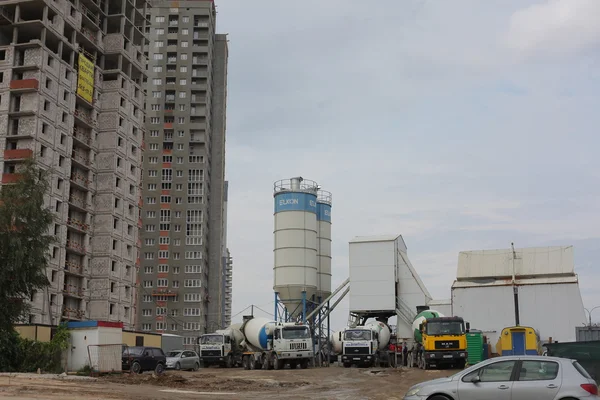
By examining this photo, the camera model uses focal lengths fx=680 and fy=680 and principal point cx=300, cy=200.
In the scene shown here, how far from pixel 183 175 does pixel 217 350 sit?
77.9m

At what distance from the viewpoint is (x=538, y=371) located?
15.4 meters

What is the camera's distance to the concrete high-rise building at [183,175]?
401 feet

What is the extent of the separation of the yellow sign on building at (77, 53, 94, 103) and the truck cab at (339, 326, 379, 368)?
44.8m

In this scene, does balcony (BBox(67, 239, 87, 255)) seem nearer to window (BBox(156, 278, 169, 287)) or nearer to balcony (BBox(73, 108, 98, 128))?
balcony (BBox(73, 108, 98, 128))

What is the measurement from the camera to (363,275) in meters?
59.3

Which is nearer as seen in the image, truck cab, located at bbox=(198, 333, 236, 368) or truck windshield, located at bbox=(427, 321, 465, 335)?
truck windshield, located at bbox=(427, 321, 465, 335)

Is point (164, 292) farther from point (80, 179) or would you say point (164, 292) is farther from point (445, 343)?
point (445, 343)

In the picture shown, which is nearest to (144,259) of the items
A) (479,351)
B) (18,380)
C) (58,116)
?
(58,116)

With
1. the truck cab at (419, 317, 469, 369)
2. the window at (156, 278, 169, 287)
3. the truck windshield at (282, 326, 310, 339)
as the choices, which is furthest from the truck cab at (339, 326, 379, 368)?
the window at (156, 278, 169, 287)

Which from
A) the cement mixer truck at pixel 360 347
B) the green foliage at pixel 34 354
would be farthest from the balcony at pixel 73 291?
the cement mixer truck at pixel 360 347

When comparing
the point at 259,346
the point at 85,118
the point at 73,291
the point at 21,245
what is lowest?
the point at 259,346

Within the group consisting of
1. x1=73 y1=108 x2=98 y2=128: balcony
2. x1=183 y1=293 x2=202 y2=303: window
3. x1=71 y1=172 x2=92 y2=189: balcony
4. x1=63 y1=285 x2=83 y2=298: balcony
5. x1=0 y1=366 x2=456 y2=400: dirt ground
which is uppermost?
x1=73 y1=108 x2=98 y2=128: balcony

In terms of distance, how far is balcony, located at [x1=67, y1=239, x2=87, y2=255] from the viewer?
73.2 meters

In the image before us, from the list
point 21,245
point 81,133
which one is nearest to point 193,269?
point 81,133
